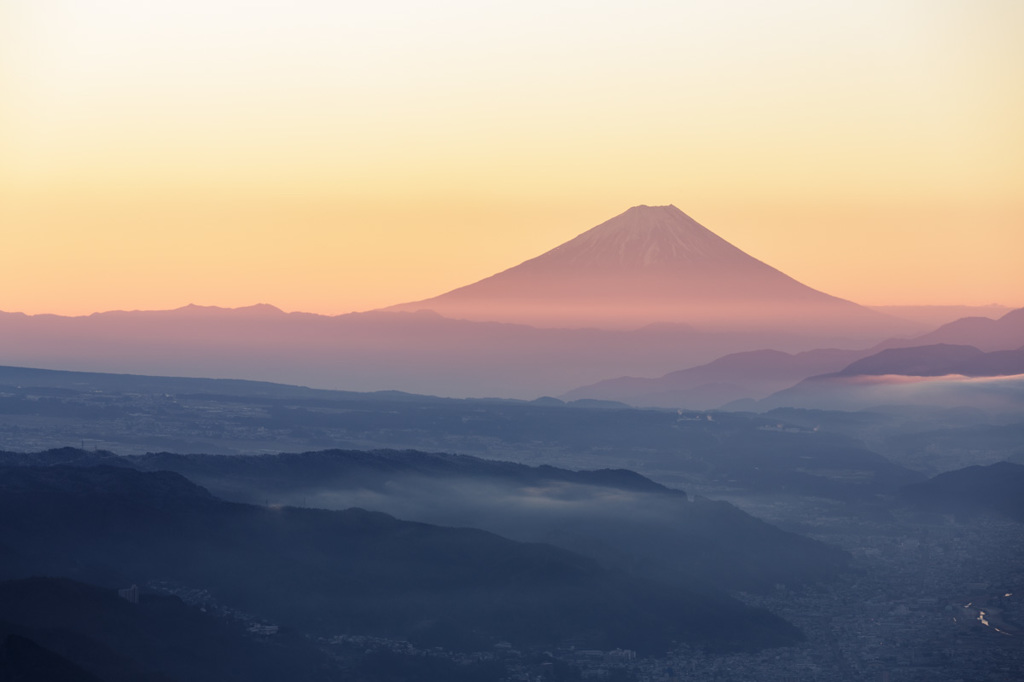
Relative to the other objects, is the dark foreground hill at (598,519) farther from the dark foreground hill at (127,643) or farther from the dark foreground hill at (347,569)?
the dark foreground hill at (127,643)

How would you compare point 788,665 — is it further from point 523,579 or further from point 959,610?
point 959,610

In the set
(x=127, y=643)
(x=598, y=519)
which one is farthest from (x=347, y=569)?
(x=598, y=519)

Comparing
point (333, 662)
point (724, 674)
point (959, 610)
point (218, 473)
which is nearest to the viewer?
point (333, 662)

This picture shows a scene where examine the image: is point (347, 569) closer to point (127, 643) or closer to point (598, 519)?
point (127, 643)

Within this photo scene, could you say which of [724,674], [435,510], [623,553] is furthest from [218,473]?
[724,674]

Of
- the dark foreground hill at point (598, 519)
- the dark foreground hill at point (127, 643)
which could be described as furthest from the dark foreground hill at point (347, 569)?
the dark foreground hill at point (598, 519)

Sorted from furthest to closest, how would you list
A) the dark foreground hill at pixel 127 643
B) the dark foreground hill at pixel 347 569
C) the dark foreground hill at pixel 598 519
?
the dark foreground hill at pixel 598 519, the dark foreground hill at pixel 347 569, the dark foreground hill at pixel 127 643

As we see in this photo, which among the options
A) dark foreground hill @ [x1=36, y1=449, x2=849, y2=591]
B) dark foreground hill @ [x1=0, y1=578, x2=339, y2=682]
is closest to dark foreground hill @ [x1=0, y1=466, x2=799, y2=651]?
dark foreground hill @ [x1=0, y1=578, x2=339, y2=682]

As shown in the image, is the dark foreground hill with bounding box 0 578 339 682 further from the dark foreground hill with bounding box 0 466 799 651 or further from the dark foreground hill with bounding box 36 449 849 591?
the dark foreground hill with bounding box 36 449 849 591
